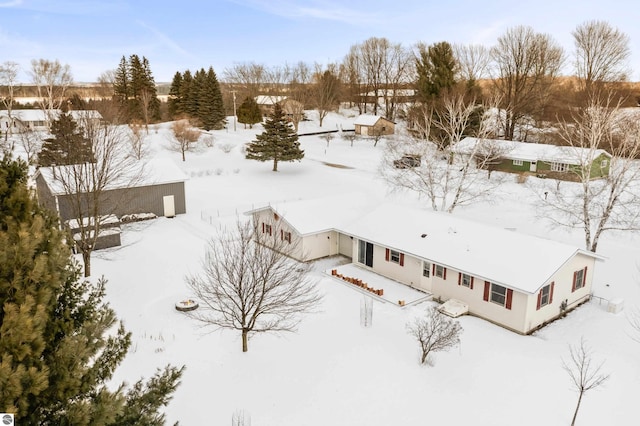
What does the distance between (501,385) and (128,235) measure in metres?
23.3

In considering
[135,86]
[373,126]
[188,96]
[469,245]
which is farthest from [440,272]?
[135,86]

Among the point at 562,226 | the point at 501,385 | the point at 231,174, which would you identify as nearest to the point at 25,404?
the point at 501,385

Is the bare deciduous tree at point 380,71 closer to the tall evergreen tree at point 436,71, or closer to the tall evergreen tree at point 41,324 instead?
the tall evergreen tree at point 436,71

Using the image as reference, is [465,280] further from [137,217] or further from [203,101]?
[203,101]

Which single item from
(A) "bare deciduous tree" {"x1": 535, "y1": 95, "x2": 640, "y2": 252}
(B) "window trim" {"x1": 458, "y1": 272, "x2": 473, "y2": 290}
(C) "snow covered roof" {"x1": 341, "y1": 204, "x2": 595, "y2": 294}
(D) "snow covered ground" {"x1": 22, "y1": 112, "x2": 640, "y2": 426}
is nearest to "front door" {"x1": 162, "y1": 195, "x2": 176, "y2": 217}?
(D) "snow covered ground" {"x1": 22, "y1": 112, "x2": 640, "y2": 426}

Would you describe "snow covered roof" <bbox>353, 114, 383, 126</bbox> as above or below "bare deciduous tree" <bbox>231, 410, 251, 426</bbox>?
above

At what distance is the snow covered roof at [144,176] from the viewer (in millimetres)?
28234

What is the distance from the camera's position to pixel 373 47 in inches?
3349

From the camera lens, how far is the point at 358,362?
53.1 ft

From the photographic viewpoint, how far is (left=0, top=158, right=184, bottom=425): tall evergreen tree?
5.91 m

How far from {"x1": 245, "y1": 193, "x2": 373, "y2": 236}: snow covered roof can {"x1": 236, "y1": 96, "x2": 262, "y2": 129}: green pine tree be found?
4714cm

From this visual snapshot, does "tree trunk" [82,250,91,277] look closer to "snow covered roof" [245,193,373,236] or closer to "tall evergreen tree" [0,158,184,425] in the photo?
"snow covered roof" [245,193,373,236]

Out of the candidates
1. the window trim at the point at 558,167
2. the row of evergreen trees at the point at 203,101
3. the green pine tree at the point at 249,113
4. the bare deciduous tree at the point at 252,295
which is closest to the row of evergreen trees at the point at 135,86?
the row of evergreen trees at the point at 203,101

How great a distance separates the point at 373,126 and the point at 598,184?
34.7m
